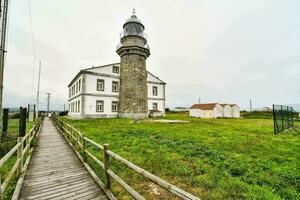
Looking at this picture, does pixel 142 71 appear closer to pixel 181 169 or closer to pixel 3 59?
pixel 3 59

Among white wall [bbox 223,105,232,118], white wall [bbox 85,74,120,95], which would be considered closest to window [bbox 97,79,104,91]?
white wall [bbox 85,74,120,95]

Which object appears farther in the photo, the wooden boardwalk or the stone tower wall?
the stone tower wall

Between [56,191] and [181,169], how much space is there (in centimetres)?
347

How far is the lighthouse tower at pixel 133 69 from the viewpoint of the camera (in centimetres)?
2384

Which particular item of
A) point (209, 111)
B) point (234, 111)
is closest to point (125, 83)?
point (209, 111)

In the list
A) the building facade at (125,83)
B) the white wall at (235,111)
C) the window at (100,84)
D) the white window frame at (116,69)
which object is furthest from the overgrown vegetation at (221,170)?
the white wall at (235,111)

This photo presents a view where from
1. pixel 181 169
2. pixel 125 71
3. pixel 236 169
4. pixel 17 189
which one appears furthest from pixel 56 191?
pixel 125 71

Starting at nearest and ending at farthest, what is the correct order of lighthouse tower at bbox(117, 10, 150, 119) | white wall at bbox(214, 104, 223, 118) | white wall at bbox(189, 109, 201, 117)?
1. lighthouse tower at bbox(117, 10, 150, 119)
2. white wall at bbox(214, 104, 223, 118)
3. white wall at bbox(189, 109, 201, 117)

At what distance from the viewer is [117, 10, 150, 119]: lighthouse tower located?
23844 millimetres

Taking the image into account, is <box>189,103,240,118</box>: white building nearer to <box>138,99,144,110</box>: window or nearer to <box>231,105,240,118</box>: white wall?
<box>231,105,240,118</box>: white wall

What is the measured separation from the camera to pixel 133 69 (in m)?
24.0

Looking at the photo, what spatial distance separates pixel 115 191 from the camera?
426cm

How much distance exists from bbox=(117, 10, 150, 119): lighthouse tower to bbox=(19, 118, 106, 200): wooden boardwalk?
55.1 ft

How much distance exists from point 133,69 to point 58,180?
66.1ft
